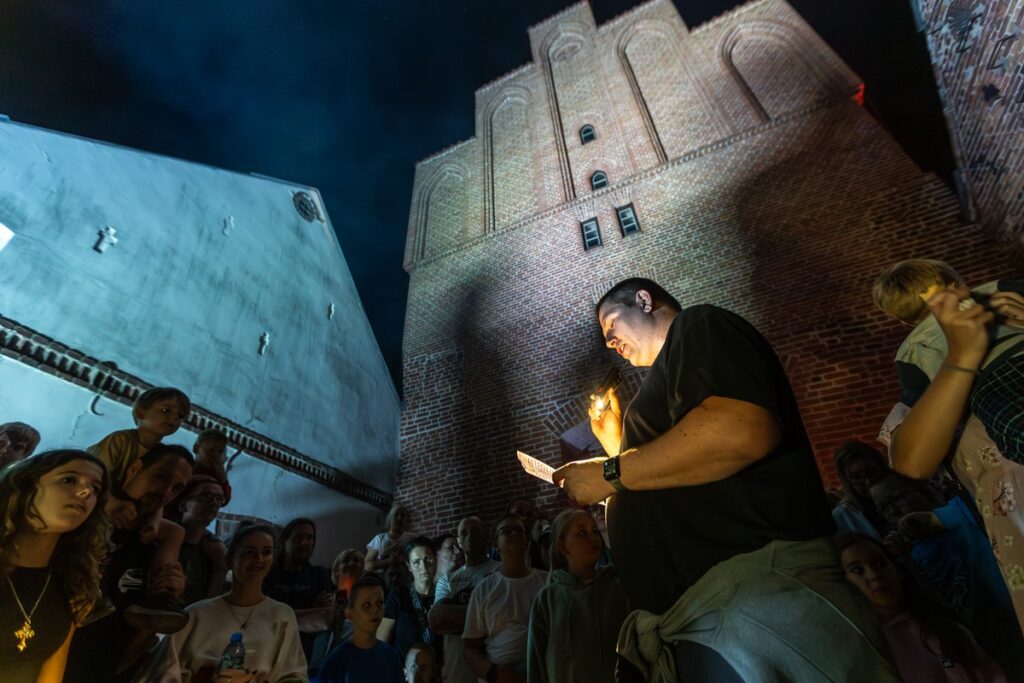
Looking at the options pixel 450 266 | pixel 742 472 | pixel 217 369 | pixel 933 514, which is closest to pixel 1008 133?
pixel 933 514

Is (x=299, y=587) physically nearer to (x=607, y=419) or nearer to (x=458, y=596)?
(x=458, y=596)

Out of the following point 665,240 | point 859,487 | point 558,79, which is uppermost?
point 558,79

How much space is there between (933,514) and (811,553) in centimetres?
208

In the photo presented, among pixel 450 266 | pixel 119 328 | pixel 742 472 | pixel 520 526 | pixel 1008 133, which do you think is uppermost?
pixel 450 266

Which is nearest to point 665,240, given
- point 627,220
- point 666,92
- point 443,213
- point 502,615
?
point 627,220

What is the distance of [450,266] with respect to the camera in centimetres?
882

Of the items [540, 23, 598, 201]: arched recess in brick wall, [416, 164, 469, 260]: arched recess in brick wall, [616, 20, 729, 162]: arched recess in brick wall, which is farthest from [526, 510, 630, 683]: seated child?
[416, 164, 469, 260]: arched recess in brick wall

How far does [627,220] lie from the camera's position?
25.1ft

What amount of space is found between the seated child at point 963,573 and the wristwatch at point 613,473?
5.35 feet

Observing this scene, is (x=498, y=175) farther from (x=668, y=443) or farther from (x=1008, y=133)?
(x=668, y=443)

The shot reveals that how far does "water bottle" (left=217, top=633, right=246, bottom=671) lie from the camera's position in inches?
87.4

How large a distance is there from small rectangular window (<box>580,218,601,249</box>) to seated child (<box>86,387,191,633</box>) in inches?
243

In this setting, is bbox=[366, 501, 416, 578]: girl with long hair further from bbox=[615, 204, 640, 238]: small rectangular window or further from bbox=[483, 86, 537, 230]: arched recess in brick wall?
bbox=[483, 86, 537, 230]: arched recess in brick wall

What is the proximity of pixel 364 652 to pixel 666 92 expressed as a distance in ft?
31.9
